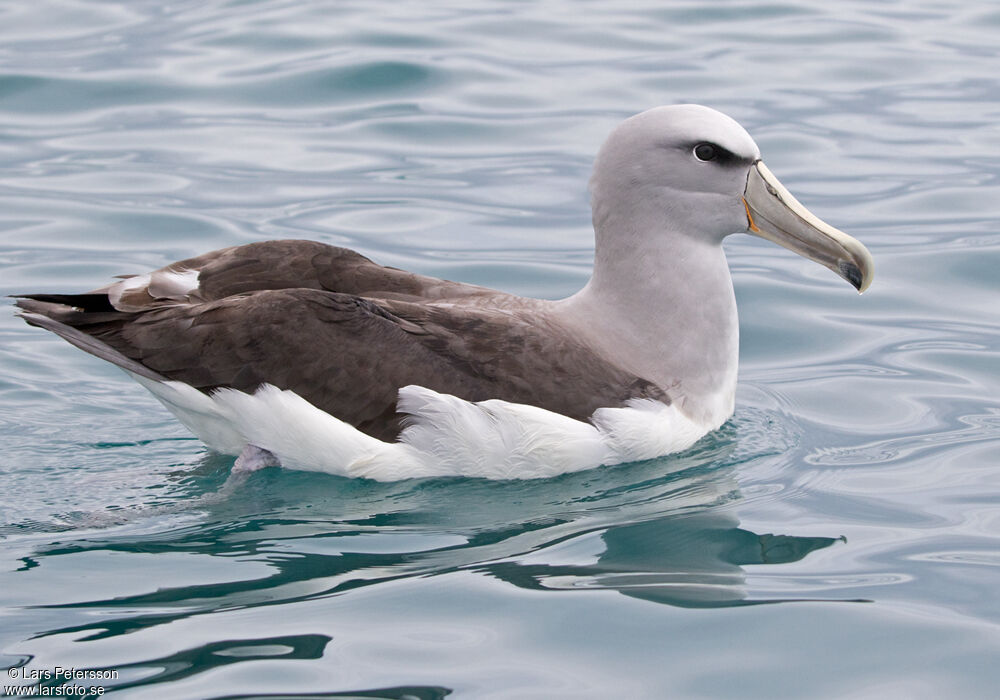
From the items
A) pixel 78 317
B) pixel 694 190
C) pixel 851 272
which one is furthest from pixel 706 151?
pixel 78 317

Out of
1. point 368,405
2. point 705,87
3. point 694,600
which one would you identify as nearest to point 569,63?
point 705,87

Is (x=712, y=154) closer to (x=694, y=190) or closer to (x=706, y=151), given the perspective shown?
(x=706, y=151)

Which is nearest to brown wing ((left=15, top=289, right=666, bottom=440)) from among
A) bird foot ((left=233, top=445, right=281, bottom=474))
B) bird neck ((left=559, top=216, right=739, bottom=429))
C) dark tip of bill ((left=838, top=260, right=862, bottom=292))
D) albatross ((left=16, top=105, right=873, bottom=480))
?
albatross ((left=16, top=105, right=873, bottom=480))

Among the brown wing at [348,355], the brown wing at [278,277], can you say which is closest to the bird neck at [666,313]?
the brown wing at [348,355]

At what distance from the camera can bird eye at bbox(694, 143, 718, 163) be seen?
278 inches

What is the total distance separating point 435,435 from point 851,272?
2.05 m

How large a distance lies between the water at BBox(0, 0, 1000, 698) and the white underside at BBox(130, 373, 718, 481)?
0.09 metres

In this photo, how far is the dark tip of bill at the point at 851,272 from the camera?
709cm

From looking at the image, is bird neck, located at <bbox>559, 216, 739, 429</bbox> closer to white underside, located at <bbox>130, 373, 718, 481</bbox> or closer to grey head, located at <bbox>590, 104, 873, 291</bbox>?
grey head, located at <bbox>590, 104, 873, 291</bbox>

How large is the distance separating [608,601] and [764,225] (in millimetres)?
2388

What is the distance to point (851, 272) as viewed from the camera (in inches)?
280

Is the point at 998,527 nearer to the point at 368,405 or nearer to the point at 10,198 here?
the point at 368,405

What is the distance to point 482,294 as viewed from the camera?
7.25 metres

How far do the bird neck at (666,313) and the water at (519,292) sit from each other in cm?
35
